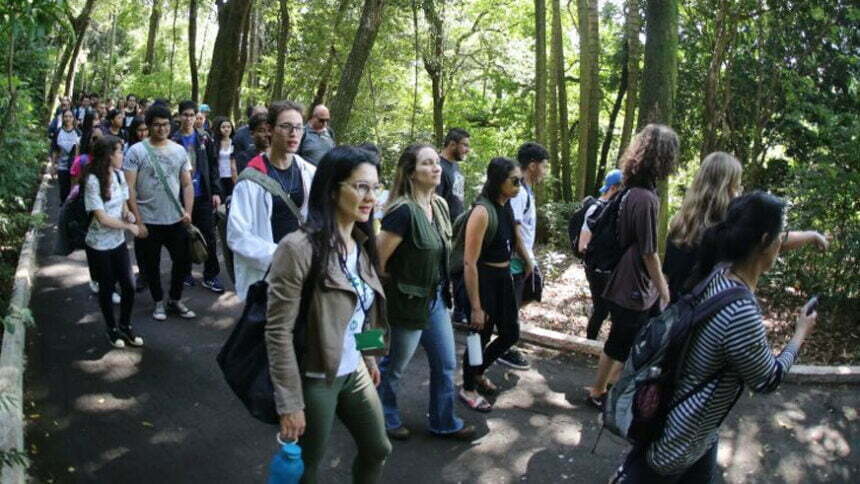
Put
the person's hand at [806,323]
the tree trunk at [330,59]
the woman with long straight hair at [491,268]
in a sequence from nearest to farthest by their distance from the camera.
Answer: the person's hand at [806,323]
the woman with long straight hair at [491,268]
the tree trunk at [330,59]

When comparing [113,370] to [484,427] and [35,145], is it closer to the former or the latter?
[484,427]

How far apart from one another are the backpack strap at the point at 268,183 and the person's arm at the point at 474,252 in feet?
3.96

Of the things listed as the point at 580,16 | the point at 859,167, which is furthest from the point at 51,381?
the point at 580,16

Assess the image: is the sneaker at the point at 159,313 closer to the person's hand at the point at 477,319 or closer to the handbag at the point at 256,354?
the person's hand at the point at 477,319

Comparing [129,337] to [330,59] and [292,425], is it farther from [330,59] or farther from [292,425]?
[330,59]

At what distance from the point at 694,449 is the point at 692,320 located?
56 centimetres

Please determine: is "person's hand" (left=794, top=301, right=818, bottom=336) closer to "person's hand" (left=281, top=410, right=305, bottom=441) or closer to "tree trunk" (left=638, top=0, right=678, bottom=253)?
"person's hand" (left=281, top=410, right=305, bottom=441)

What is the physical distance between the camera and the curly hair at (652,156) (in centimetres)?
496

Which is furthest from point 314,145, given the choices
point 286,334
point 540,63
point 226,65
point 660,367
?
point 540,63

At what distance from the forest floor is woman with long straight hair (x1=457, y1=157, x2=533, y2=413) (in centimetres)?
255

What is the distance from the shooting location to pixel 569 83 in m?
24.1

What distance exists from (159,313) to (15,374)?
79.8 inches

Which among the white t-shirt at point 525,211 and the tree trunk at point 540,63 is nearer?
the white t-shirt at point 525,211

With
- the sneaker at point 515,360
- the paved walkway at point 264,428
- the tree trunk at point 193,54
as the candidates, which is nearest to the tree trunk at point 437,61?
the tree trunk at point 193,54
